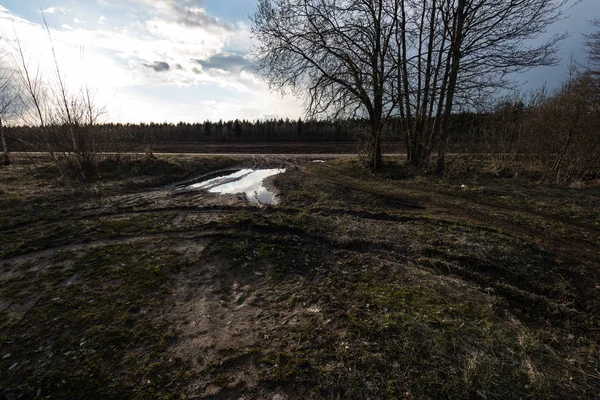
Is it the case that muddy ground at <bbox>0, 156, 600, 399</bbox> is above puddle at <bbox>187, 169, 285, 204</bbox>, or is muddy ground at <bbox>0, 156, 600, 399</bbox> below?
below

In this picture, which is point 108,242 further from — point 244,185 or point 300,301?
point 244,185

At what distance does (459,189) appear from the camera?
381 inches

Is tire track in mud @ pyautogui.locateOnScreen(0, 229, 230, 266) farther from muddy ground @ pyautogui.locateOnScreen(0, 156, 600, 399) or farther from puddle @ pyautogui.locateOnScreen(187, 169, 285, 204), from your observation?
puddle @ pyautogui.locateOnScreen(187, 169, 285, 204)

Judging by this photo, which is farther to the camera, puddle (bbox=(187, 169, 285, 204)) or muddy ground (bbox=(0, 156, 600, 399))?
puddle (bbox=(187, 169, 285, 204))

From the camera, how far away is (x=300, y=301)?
3.88 meters

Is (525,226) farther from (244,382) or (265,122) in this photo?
(265,122)

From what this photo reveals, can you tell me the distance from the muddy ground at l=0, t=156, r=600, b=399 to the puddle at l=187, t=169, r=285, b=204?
6.19ft

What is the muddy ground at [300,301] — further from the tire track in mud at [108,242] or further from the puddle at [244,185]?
the puddle at [244,185]

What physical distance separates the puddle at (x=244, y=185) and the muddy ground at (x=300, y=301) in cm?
189

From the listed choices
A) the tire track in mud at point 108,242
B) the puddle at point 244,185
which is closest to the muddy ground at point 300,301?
the tire track in mud at point 108,242

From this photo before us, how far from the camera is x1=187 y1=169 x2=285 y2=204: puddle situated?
947 cm

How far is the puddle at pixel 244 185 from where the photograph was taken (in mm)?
9469

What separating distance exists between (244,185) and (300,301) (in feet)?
27.2

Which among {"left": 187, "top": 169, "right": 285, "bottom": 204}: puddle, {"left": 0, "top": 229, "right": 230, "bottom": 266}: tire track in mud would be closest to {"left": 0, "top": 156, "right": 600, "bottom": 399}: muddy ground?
{"left": 0, "top": 229, "right": 230, "bottom": 266}: tire track in mud
